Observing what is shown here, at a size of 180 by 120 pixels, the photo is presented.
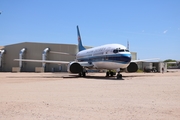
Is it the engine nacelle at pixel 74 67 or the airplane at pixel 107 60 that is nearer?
the airplane at pixel 107 60

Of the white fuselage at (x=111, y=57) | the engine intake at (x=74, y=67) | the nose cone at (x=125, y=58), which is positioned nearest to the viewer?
the nose cone at (x=125, y=58)

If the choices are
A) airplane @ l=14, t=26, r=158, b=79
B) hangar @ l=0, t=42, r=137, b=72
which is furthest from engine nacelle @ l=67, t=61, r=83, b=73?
hangar @ l=0, t=42, r=137, b=72

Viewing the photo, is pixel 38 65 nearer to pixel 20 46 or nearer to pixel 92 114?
pixel 20 46

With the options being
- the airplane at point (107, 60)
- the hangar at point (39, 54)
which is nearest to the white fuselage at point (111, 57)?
the airplane at point (107, 60)

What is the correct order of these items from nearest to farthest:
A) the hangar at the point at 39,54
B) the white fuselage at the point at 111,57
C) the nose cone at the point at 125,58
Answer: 1. the nose cone at the point at 125,58
2. the white fuselage at the point at 111,57
3. the hangar at the point at 39,54

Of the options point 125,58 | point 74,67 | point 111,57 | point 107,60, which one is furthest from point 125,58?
point 74,67

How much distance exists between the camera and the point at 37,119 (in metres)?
5.22

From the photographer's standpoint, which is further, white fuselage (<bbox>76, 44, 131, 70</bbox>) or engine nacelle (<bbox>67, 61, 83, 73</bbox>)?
engine nacelle (<bbox>67, 61, 83, 73</bbox>)

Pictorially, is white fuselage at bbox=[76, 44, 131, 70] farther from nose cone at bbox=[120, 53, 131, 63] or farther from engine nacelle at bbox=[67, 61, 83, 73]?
engine nacelle at bbox=[67, 61, 83, 73]

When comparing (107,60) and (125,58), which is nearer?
(125,58)

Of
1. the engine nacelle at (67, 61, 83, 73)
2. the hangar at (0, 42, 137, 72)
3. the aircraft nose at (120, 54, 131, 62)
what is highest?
the hangar at (0, 42, 137, 72)

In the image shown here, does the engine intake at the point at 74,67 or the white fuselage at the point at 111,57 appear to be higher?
the white fuselage at the point at 111,57

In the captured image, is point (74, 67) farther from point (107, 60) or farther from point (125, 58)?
point (125, 58)

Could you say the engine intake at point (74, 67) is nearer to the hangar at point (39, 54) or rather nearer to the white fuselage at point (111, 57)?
the white fuselage at point (111, 57)
